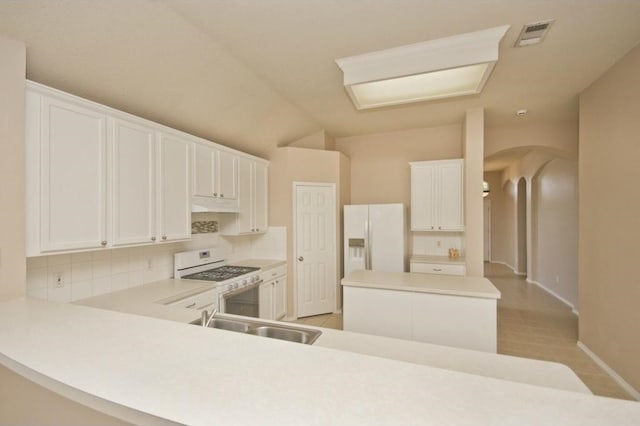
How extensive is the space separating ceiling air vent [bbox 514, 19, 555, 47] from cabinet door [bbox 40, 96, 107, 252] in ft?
10.6

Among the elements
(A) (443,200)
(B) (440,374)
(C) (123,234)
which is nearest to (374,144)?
(A) (443,200)

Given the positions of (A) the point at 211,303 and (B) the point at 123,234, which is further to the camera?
(A) the point at 211,303

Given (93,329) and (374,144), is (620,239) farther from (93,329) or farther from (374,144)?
(93,329)

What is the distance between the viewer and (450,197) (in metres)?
4.20

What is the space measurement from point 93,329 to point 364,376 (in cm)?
115

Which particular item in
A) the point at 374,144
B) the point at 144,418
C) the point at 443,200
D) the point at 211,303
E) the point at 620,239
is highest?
the point at 374,144

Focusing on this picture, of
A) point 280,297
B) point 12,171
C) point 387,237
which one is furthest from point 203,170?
point 387,237

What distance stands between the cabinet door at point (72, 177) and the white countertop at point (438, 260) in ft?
12.0

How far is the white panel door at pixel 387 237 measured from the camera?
420cm

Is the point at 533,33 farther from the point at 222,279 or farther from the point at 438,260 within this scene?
the point at 222,279

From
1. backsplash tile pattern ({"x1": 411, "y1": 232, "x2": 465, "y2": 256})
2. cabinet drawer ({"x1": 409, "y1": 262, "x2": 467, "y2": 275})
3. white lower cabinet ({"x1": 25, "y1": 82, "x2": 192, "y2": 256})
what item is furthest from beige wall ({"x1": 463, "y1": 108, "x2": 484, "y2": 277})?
white lower cabinet ({"x1": 25, "y1": 82, "x2": 192, "y2": 256})

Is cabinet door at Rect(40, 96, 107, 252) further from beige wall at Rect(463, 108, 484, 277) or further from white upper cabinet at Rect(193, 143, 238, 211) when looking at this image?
beige wall at Rect(463, 108, 484, 277)

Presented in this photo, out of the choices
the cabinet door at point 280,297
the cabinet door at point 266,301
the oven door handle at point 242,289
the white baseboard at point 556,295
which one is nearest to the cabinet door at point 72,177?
the oven door handle at point 242,289

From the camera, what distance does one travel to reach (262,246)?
4395 millimetres
